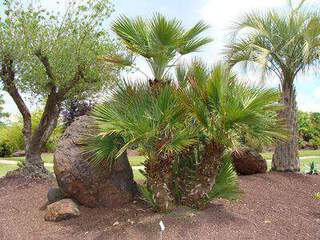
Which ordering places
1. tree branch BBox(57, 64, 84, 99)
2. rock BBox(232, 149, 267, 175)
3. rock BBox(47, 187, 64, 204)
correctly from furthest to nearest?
tree branch BBox(57, 64, 84, 99)
rock BBox(232, 149, 267, 175)
rock BBox(47, 187, 64, 204)

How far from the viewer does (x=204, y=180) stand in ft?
24.5

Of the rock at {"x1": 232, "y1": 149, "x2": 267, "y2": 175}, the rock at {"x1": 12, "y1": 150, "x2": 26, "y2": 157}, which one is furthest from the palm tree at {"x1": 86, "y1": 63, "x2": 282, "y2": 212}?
the rock at {"x1": 12, "y1": 150, "x2": 26, "y2": 157}

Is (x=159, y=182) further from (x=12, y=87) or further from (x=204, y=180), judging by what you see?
(x=12, y=87)

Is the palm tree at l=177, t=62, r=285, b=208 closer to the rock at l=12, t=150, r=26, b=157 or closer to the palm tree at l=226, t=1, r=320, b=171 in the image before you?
the palm tree at l=226, t=1, r=320, b=171

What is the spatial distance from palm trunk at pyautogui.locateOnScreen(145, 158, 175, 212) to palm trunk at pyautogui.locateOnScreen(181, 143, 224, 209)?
41 centimetres

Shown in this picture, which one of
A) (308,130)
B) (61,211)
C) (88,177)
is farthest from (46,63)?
(308,130)

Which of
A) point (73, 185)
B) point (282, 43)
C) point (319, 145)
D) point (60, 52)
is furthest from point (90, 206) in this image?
point (319, 145)

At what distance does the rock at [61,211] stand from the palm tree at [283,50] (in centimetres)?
676

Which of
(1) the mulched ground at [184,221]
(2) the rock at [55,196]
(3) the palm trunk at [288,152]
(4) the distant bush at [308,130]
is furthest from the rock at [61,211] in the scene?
(4) the distant bush at [308,130]

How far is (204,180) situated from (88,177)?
6.33ft

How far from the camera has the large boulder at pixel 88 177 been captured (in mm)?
7629

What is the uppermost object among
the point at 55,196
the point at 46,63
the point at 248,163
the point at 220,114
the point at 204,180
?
the point at 46,63

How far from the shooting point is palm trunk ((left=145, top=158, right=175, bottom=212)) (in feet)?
23.3

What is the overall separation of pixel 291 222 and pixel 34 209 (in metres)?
4.61
